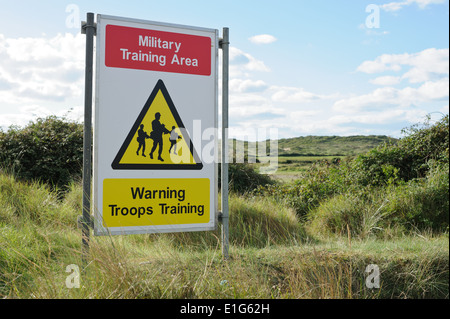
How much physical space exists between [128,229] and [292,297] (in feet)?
7.16

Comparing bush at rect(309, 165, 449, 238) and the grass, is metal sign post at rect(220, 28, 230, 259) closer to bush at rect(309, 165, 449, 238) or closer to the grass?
the grass

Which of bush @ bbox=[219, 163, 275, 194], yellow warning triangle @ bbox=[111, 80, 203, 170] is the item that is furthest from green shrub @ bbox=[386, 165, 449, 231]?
bush @ bbox=[219, 163, 275, 194]

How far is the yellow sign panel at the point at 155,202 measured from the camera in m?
5.15

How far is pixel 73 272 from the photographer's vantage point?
4418 mm

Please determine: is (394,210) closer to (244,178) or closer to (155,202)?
(155,202)

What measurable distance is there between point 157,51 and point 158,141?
3.81 feet

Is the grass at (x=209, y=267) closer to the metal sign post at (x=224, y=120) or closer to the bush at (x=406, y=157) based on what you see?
the metal sign post at (x=224, y=120)

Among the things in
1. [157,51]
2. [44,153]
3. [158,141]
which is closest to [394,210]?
[158,141]

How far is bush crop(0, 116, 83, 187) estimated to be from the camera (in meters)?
10.7

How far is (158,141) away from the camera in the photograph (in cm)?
531

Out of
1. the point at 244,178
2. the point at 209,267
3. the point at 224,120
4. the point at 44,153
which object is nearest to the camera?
the point at 209,267

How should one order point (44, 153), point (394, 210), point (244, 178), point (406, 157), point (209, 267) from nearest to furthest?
point (209, 267)
point (394, 210)
point (406, 157)
point (44, 153)
point (244, 178)
